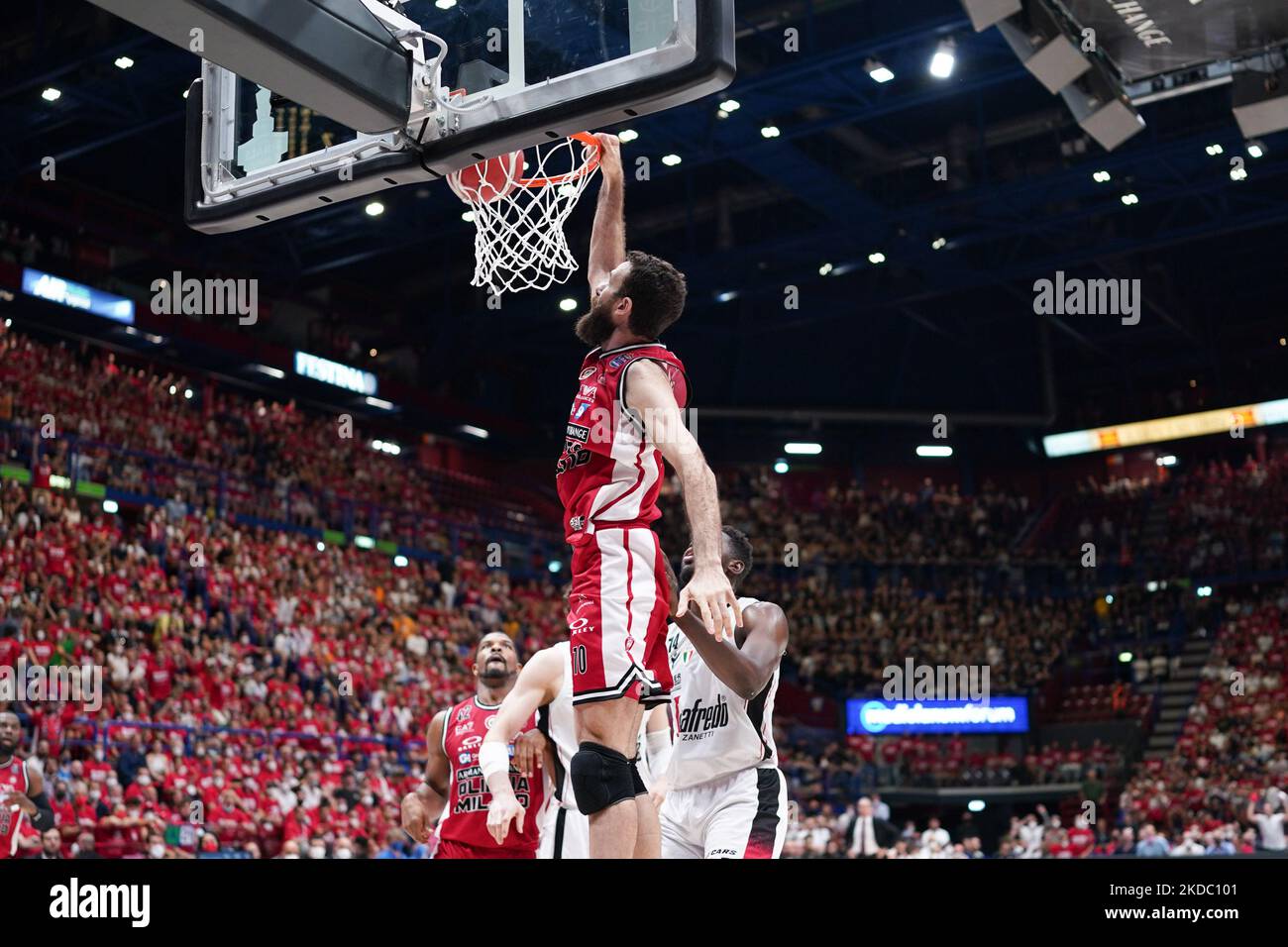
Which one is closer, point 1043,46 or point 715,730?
point 715,730

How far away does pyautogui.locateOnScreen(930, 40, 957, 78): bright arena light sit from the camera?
17.6 m

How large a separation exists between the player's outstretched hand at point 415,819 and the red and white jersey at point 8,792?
9.34 feet

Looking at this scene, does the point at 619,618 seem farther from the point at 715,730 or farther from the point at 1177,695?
the point at 1177,695

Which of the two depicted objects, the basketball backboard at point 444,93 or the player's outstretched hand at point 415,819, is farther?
the player's outstretched hand at point 415,819

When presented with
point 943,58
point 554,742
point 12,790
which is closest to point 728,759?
point 554,742

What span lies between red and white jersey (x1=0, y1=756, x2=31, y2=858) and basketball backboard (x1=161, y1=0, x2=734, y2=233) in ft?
12.0

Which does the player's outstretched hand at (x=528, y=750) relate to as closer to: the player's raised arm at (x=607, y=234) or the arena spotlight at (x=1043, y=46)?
the player's raised arm at (x=607, y=234)

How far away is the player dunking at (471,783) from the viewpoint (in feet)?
19.6

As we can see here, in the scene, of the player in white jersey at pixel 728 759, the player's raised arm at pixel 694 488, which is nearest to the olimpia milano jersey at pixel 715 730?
the player in white jersey at pixel 728 759

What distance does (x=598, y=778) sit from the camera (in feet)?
13.4

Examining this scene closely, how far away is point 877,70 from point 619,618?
609 inches

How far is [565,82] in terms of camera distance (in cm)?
517
